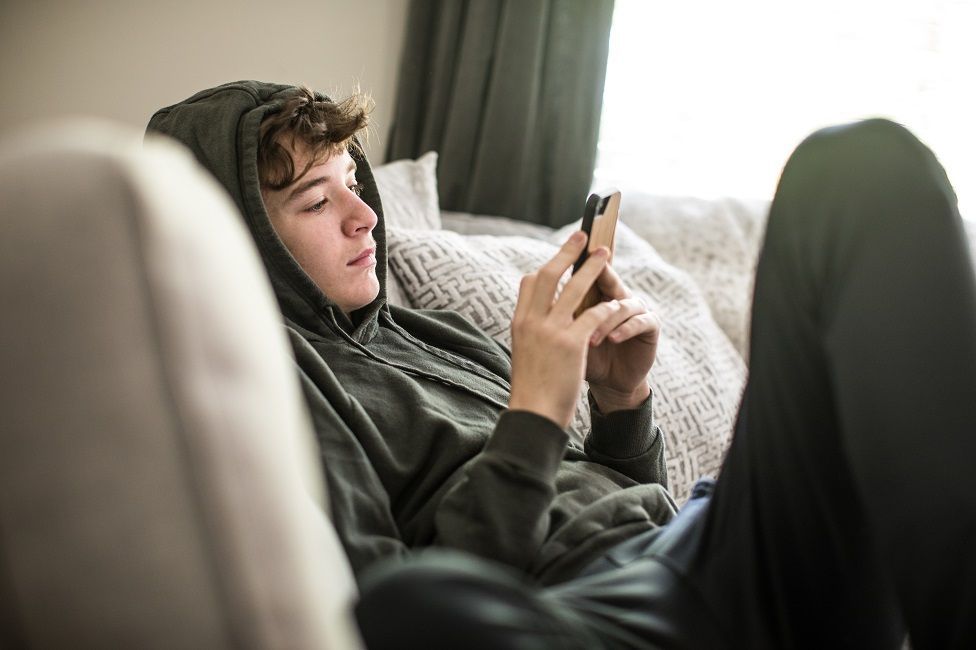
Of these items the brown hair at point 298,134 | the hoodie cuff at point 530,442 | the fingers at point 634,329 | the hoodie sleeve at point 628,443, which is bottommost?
the hoodie sleeve at point 628,443

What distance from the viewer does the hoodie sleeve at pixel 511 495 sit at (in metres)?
0.89

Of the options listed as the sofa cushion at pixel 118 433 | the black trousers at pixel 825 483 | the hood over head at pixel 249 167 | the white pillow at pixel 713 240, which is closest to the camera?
the sofa cushion at pixel 118 433

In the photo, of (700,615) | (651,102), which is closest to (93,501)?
(700,615)

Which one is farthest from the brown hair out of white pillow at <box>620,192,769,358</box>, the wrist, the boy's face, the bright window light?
the bright window light

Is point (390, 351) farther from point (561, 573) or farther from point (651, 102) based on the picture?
point (651, 102)

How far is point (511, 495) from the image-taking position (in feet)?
2.94

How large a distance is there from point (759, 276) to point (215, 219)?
515 millimetres

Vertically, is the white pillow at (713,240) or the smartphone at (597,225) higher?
the smartphone at (597,225)

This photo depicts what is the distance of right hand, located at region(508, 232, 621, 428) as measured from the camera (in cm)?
94

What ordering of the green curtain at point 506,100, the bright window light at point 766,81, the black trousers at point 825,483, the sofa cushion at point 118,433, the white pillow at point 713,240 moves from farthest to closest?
1. the bright window light at point 766,81
2. the green curtain at point 506,100
3. the white pillow at point 713,240
4. the black trousers at point 825,483
5. the sofa cushion at point 118,433

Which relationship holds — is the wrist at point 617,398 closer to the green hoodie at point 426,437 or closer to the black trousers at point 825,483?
the green hoodie at point 426,437

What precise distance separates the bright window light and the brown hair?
5.97ft

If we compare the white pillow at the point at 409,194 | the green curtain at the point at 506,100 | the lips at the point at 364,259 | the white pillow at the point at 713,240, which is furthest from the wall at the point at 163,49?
the lips at the point at 364,259

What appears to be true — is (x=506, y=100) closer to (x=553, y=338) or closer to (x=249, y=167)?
(x=249, y=167)
